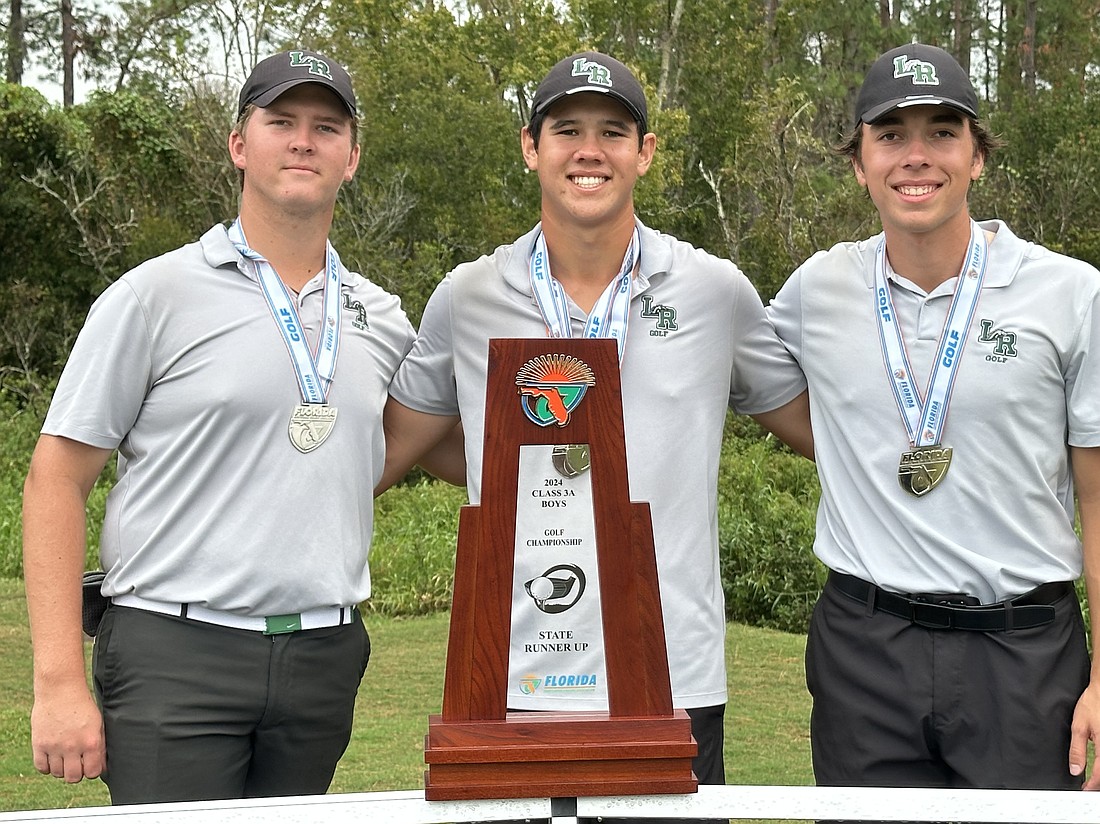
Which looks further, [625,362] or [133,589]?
[625,362]

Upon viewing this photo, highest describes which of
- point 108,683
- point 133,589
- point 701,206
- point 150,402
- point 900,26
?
point 900,26

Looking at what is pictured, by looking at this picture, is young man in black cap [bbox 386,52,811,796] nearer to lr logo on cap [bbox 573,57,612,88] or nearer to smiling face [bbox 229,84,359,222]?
lr logo on cap [bbox 573,57,612,88]

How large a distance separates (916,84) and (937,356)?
0.68 meters

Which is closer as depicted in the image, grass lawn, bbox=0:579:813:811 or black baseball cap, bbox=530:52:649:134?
black baseball cap, bbox=530:52:649:134

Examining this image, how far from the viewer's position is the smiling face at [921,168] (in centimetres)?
345

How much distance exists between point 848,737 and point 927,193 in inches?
53.3

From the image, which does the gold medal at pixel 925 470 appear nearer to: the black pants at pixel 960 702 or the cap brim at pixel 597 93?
the black pants at pixel 960 702

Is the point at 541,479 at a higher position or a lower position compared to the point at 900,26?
lower

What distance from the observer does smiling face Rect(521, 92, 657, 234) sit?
139 inches

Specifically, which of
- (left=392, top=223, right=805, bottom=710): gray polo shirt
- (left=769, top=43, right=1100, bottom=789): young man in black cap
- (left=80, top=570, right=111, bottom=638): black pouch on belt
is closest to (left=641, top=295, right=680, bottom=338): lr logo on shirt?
(left=392, top=223, right=805, bottom=710): gray polo shirt

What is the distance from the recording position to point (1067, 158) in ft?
70.1

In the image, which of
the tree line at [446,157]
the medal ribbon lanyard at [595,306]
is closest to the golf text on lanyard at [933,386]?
the medal ribbon lanyard at [595,306]

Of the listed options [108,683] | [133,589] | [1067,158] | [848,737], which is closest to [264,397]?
[133,589]

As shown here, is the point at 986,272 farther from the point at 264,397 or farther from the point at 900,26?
the point at 900,26
